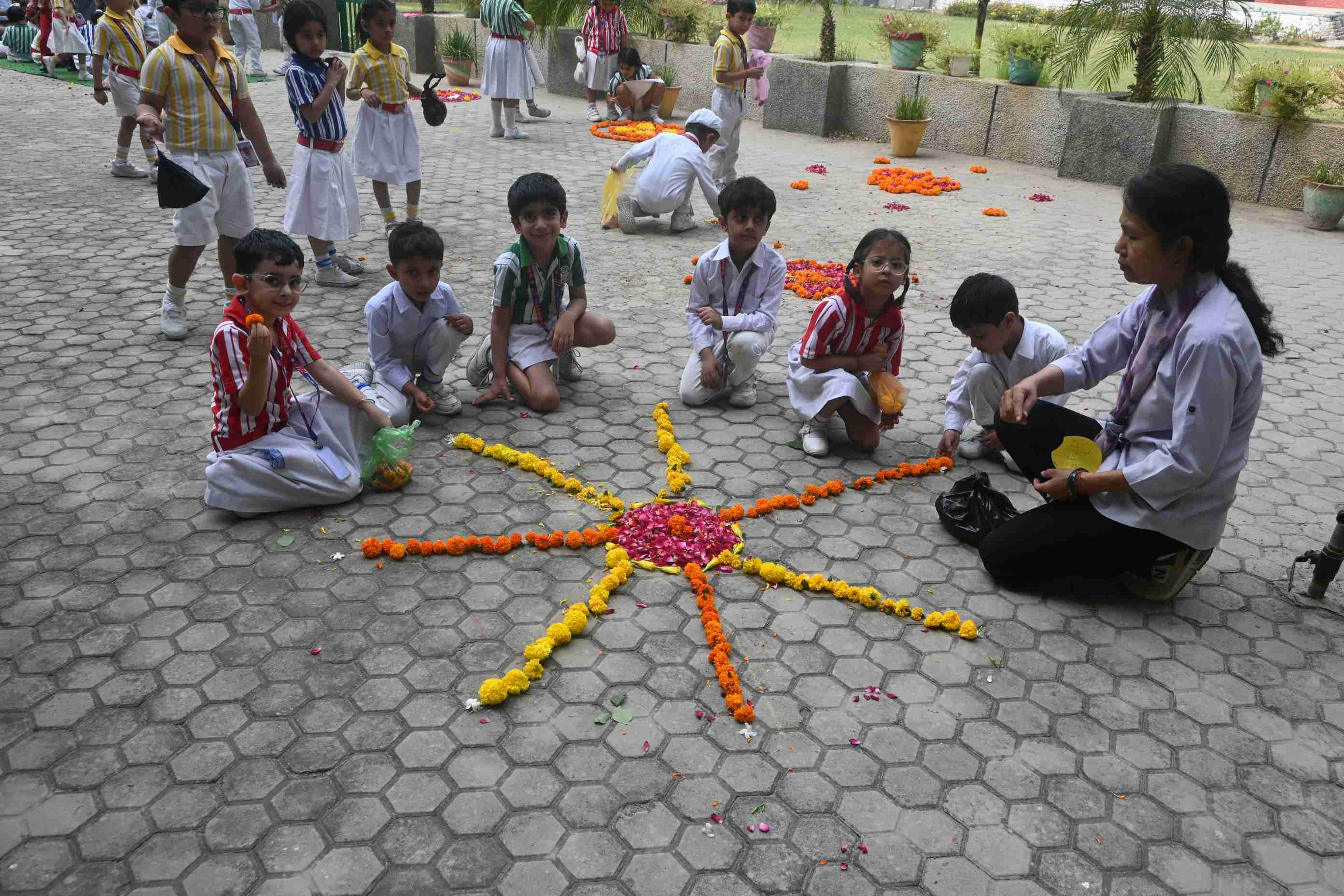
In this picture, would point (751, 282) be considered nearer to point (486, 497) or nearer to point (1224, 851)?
point (486, 497)

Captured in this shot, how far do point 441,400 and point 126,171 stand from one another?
6867 mm

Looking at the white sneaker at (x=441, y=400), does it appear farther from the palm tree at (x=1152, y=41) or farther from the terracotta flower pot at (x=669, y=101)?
the terracotta flower pot at (x=669, y=101)

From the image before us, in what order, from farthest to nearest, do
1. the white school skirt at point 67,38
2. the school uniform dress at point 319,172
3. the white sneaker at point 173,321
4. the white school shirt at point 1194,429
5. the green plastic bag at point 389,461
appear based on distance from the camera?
1. the white school skirt at point 67,38
2. the school uniform dress at point 319,172
3. the white sneaker at point 173,321
4. the green plastic bag at point 389,461
5. the white school shirt at point 1194,429

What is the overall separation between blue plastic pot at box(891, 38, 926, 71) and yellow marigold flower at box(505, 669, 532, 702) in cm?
1174

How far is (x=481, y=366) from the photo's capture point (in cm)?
526

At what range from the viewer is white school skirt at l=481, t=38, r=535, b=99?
1233cm

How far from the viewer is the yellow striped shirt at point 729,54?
32.3 feet

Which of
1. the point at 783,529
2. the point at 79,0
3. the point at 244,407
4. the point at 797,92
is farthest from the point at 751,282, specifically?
the point at 79,0

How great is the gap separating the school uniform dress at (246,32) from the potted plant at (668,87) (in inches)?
268

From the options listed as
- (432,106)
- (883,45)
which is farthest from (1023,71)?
(432,106)

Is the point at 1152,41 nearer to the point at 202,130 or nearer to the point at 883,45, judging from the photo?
the point at 883,45

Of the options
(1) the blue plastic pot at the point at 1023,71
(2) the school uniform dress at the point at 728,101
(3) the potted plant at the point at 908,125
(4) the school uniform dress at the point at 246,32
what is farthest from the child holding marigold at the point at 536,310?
(4) the school uniform dress at the point at 246,32

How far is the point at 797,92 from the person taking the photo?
13.4 metres

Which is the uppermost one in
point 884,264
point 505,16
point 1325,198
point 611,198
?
point 505,16
